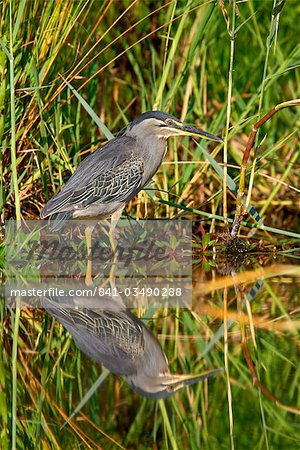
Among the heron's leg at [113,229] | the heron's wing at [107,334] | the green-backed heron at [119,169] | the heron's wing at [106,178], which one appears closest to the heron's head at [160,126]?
the green-backed heron at [119,169]

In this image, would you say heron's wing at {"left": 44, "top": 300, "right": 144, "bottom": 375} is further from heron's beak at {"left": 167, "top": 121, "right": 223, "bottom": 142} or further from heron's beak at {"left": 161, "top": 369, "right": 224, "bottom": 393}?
heron's beak at {"left": 167, "top": 121, "right": 223, "bottom": 142}

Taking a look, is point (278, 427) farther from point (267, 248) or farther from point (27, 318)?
point (267, 248)

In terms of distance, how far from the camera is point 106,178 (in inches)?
228

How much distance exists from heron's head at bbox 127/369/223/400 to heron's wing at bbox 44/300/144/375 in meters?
0.12

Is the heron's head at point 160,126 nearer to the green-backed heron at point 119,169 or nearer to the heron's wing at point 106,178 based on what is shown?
the green-backed heron at point 119,169

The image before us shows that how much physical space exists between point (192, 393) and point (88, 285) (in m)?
1.87

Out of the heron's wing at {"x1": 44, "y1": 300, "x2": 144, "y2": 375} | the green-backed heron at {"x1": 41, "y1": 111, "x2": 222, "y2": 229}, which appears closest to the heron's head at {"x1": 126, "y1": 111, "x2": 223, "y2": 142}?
the green-backed heron at {"x1": 41, "y1": 111, "x2": 222, "y2": 229}

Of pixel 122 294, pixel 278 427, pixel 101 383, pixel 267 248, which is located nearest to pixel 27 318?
pixel 122 294

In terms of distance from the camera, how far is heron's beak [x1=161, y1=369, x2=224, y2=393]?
344 centimetres

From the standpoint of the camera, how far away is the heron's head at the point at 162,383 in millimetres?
3369

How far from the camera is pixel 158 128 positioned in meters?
5.90

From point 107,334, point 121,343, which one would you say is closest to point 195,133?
point 107,334

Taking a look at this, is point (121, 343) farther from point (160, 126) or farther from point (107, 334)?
point (160, 126)

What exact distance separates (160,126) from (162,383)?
2688 mm
